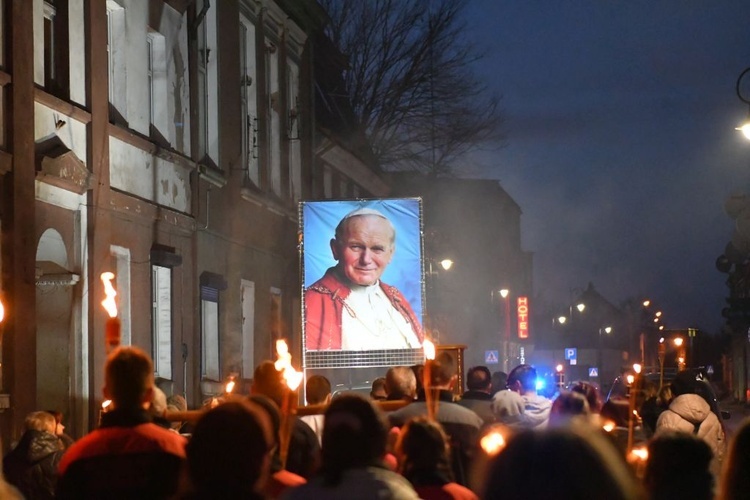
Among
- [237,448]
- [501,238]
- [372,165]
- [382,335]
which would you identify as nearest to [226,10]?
[382,335]

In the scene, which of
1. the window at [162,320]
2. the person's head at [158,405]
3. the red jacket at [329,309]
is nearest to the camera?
the person's head at [158,405]

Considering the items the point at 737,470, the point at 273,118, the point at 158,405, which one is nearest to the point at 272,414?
the point at 158,405

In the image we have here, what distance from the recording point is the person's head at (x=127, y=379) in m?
5.47

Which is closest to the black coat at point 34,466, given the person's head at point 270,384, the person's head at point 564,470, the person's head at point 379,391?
the person's head at point 270,384

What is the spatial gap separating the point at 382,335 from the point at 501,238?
3531 inches

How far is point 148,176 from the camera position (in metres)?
17.4

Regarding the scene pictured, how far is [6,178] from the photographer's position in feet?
42.8

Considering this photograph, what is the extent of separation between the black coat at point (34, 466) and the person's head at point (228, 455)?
5.24 m

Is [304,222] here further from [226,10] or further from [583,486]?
[583,486]

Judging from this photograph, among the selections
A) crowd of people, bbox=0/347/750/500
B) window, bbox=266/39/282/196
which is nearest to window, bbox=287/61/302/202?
window, bbox=266/39/282/196

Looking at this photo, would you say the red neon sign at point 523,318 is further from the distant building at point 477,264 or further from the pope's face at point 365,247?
the pope's face at point 365,247

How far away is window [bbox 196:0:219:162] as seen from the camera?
20.4 meters

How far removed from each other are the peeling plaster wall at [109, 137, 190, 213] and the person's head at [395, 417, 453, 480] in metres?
11.0

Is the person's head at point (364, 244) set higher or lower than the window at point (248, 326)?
higher
